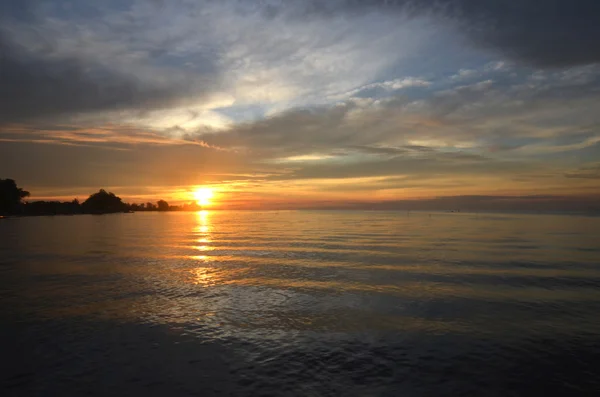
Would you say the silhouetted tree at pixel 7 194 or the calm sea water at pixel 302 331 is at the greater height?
the silhouetted tree at pixel 7 194

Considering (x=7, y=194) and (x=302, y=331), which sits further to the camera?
(x=7, y=194)

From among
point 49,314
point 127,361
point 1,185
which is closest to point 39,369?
point 127,361

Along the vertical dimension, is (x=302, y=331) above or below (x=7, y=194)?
below

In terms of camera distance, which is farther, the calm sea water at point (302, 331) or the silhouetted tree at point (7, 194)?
the silhouetted tree at point (7, 194)

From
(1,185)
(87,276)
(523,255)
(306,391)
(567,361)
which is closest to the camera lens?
(306,391)

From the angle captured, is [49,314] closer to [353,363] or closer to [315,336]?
[315,336]

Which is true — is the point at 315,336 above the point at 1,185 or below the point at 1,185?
below

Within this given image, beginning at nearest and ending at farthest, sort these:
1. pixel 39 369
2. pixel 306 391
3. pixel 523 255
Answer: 1. pixel 306 391
2. pixel 39 369
3. pixel 523 255

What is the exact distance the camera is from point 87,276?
34812 mm

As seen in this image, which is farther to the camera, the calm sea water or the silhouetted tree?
the silhouetted tree

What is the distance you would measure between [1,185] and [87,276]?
20828 cm

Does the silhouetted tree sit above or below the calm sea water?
above

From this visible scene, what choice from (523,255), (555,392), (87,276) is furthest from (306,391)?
(523,255)

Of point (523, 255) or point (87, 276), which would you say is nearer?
point (87, 276)
